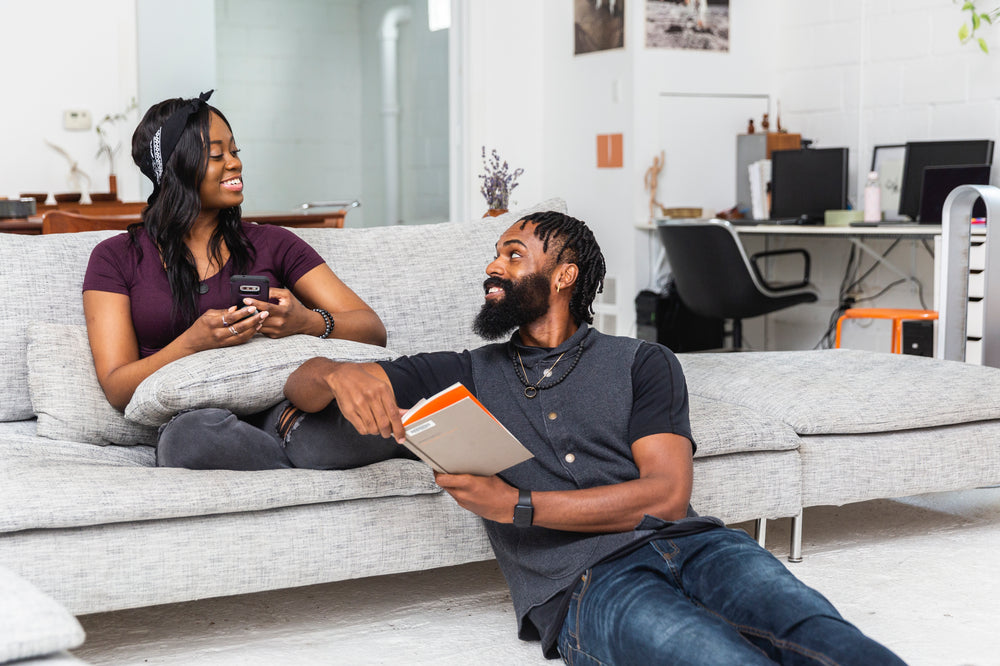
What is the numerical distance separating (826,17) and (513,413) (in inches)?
168

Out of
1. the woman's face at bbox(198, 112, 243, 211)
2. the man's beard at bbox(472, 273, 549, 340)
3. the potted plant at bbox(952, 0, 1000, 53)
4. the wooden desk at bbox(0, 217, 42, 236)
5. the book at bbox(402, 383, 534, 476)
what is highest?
the potted plant at bbox(952, 0, 1000, 53)

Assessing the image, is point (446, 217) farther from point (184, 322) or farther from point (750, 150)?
point (184, 322)

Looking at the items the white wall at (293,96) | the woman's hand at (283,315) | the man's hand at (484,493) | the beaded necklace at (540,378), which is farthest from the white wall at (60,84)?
the man's hand at (484,493)

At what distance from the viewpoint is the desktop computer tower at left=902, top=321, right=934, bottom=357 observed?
156 inches

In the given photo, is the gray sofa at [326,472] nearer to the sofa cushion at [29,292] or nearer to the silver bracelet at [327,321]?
the sofa cushion at [29,292]

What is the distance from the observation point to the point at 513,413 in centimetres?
185

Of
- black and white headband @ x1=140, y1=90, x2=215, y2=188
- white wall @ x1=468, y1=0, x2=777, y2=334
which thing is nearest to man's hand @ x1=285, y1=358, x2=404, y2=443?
black and white headband @ x1=140, y1=90, x2=215, y2=188

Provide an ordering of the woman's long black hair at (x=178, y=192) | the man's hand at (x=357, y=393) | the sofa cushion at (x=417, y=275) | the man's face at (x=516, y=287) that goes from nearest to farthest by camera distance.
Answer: the man's hand at (x=357, y=393)
the man's face at (x=516, y=287)
the woman's long black hair at (x=178, y=192)
the sofa cushion at (x=417, y=275)

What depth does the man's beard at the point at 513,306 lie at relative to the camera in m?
1.86

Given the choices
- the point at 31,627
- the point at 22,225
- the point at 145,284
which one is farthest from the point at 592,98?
the point at 31,627

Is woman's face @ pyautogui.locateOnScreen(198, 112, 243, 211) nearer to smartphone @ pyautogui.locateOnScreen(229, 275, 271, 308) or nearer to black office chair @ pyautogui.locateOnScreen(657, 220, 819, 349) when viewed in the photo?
smartphone @ pyautogui.locateOnScreen(229, 275, 271, 308)

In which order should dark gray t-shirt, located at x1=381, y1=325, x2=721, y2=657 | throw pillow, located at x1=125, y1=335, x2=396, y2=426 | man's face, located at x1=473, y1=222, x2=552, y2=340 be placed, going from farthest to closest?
throw pillow, located at x1=125, y1=335, x2=396, y2=426 → man's face, located at x1=473, y1=222, x2=552, y2=340 → dark gray t-shirt, located at x1=381, y1=325, x2=721, y2=657

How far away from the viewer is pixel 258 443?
1.98 metres

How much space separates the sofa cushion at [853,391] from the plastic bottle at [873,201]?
2.13 meters
